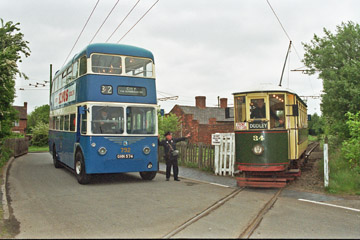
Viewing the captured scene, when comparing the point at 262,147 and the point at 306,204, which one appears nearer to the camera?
the point at 306,204

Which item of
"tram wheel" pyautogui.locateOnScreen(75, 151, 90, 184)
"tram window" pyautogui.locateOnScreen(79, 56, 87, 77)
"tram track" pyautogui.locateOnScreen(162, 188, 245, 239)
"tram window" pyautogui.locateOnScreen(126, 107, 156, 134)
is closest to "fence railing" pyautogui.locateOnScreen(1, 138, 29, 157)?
"tram wheel" pyautogui.locateOnScreen(75, 151, 90, 184)

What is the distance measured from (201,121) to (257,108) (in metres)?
32.3

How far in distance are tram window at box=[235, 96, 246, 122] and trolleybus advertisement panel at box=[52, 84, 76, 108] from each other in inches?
226

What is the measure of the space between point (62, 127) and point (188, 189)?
22.8 ft

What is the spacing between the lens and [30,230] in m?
5.88

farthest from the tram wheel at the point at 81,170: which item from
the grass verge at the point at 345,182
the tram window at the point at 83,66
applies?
the grass verge at the point at 345,182

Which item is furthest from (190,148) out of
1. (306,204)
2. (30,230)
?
(30,230)

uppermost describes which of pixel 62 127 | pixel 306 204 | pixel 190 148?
pixel 62 127

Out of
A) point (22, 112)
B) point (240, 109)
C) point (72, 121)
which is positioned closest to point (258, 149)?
point (240, 109)

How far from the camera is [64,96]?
1400 cm

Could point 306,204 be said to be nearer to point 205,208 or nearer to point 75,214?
point 205,208

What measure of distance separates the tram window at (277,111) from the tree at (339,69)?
14.4 ft

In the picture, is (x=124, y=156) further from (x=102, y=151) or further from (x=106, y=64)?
(x=106, y=64)

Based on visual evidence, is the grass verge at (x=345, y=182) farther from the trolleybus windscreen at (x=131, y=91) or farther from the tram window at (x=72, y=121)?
the tram window at (x=72, y=121)
